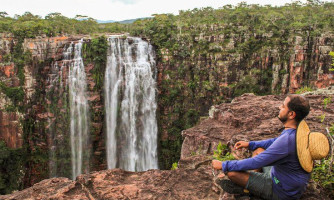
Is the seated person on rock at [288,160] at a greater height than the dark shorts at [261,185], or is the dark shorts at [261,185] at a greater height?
the seated person on rock at [288,160]

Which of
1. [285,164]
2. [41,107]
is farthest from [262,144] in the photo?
[41,107]

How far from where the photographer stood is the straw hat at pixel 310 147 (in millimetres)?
2436

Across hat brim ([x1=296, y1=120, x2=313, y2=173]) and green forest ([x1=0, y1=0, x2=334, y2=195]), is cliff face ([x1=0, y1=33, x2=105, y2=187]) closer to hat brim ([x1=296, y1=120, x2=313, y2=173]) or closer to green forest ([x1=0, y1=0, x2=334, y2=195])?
green forest ([x1=0, y1=0, x2=334, y2=195])

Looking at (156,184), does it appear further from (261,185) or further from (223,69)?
(223,69)

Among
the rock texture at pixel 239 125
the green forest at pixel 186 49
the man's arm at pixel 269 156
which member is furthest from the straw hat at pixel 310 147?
the green forest at pixel 186 49

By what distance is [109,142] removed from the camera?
1889cm

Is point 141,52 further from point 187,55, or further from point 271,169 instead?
point 271,169

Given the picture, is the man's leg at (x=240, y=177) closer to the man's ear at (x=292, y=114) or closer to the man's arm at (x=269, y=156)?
the man's arm at (x=269, y=156)

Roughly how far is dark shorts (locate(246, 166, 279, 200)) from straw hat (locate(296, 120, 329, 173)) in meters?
0.41

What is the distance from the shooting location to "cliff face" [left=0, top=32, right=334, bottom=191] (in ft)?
57.1

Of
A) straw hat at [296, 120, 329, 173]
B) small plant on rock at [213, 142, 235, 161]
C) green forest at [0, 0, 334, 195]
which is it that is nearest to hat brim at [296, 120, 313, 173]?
straw hat at [296, 120, 329, 173]

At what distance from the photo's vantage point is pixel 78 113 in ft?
61.0

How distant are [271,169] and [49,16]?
2488 cm

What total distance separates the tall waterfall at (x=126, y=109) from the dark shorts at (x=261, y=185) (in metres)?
16.6
